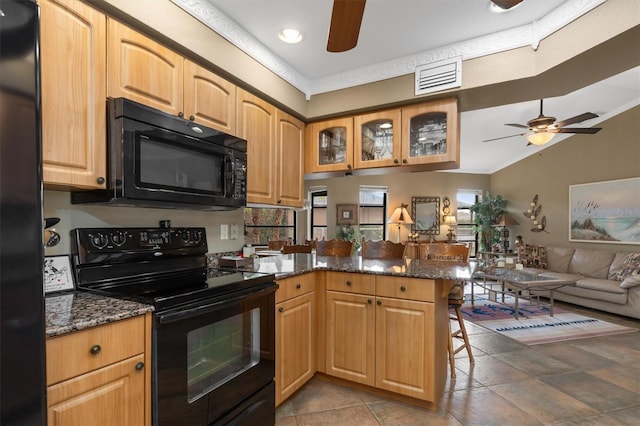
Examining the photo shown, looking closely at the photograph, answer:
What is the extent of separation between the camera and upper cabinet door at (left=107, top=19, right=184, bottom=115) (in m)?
1.49

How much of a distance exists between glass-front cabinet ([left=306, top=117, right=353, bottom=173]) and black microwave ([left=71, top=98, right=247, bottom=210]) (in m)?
1.03

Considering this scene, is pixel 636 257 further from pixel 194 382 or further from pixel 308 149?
pixel 194 382

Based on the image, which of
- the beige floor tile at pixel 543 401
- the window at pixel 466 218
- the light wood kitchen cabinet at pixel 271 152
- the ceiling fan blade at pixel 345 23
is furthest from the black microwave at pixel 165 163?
the window at pixel 466 218

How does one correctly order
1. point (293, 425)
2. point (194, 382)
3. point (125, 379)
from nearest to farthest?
point (125, 379) < point (194, 382) < point (293, 425)

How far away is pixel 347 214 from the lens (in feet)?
24.8

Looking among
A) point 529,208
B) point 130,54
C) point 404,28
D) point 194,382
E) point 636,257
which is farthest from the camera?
point 529,208

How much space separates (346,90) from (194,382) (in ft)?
7.77

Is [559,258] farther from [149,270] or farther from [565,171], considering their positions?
[149,270]

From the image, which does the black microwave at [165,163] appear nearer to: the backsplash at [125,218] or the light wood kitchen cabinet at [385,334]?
the backsplash at [125,218]

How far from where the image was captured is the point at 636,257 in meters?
4.52

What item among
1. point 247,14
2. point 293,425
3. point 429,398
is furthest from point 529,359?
point 247,14

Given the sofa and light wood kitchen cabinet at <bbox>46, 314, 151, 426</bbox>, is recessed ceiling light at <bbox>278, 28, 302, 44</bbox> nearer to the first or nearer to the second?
light wood kitchen cabinet at <bbox>46, 314, 151, 426</bbox>

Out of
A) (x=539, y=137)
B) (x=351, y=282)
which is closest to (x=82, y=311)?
(x=351, y=282)

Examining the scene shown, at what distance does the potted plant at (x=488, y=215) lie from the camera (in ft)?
24.9
